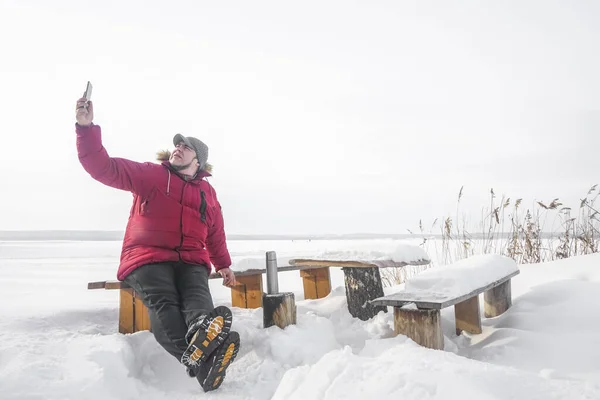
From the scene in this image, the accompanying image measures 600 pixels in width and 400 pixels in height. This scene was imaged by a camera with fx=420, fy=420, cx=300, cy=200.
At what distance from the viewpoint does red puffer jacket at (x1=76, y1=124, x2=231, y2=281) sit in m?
2.66

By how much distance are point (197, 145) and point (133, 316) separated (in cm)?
144

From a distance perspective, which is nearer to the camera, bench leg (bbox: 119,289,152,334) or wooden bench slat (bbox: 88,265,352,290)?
wooden bench slat (bbox: 88,265,352,290)

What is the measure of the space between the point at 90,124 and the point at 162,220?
2.46 feet

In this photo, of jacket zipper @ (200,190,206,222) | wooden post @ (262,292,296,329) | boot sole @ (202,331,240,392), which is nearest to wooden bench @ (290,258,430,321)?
wooden post @ (262,292,296,329)

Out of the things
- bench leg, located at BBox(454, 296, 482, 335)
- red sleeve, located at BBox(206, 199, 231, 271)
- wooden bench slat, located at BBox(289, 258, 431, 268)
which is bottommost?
bench leg, located at BBox(454, 296, 482, 335)

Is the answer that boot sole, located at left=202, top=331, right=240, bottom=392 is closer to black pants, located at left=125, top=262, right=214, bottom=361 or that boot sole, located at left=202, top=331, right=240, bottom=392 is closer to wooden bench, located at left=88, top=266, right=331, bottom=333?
black pants, located at left=125, top=262, right=214, bottom=361

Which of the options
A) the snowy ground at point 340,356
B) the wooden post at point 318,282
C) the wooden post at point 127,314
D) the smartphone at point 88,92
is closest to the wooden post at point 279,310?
the snowy ground at point 340,356

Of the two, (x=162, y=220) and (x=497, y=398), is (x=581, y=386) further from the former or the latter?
(x=162, y=220)

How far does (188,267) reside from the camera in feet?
9.49

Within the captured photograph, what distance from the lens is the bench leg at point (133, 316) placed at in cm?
330

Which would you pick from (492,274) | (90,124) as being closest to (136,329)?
(90,124)

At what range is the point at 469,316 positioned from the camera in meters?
3.30

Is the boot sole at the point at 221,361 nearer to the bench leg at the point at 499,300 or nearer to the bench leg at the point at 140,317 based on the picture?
→ the bench leg at the point at 140,317

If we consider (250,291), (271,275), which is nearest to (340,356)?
(271,275)
